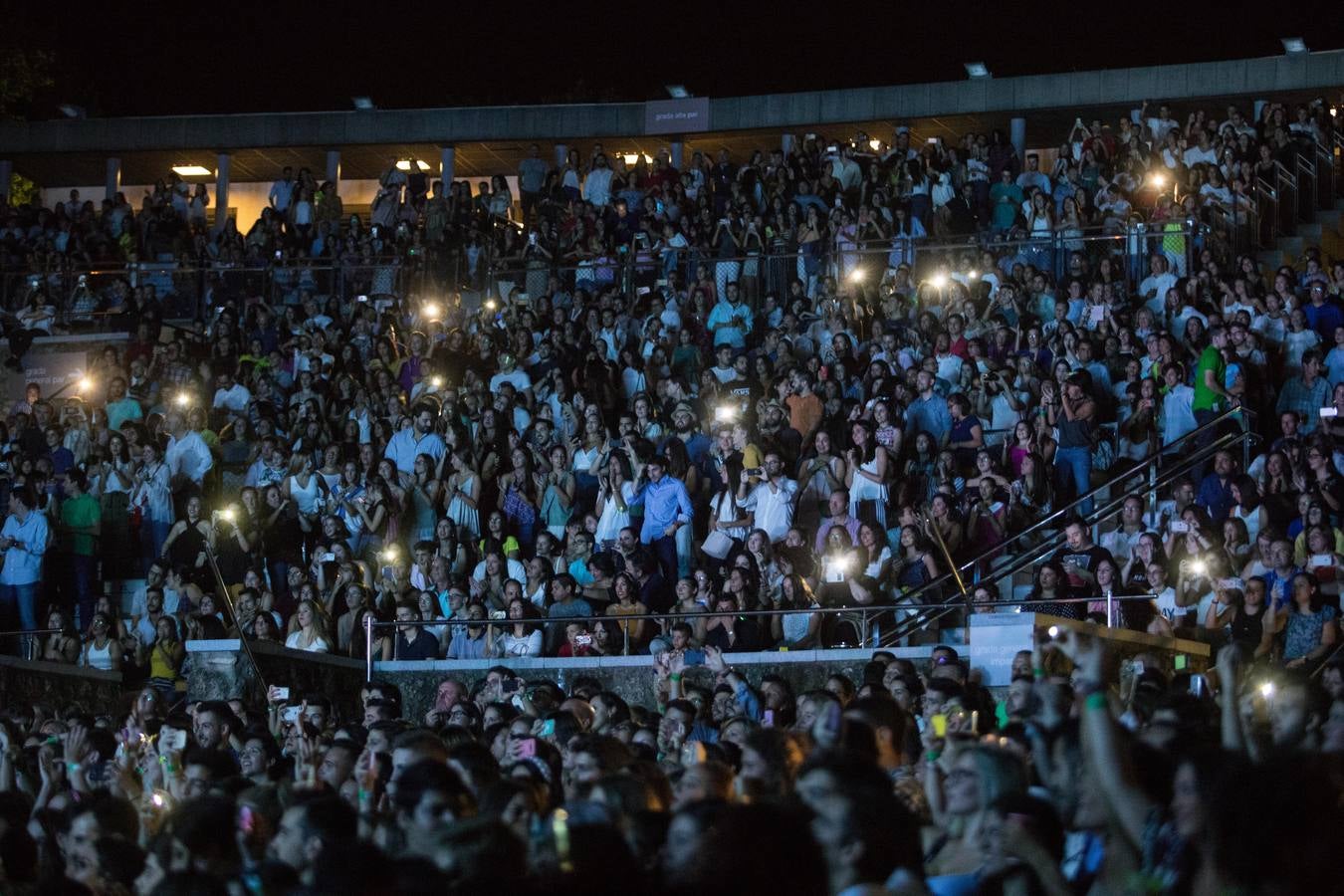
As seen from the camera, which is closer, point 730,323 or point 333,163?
point 730,323

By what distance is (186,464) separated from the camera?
752 inches

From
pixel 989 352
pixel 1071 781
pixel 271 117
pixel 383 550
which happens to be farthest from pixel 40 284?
pixel 1071 781

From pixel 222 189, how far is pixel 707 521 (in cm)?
1559

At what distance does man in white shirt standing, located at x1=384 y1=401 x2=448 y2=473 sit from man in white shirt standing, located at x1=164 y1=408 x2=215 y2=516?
198cm

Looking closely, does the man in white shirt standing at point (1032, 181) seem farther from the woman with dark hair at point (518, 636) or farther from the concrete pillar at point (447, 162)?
the concrete pillar at point (447, 162)

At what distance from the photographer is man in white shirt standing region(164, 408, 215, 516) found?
1886cm

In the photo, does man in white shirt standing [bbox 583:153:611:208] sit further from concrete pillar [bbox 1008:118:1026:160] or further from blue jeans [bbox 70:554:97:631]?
blue jeans [bbox 70:554:97:631]

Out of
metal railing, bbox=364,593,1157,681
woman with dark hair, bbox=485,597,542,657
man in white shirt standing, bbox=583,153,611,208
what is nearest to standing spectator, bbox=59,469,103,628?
metal railing, bbox=364,593,1157,681

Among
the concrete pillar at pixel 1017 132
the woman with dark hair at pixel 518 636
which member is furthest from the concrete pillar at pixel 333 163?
the woman with dark hair at pixel 518 636

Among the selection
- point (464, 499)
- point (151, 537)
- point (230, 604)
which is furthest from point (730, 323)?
point (230, 604)

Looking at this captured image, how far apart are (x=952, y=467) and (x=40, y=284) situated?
508 inches

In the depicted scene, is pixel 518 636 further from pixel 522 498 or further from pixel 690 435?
pixel 690 435

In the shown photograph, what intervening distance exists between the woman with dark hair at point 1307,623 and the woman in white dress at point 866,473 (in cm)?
390

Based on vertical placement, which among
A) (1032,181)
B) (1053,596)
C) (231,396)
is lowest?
(1053,596)
